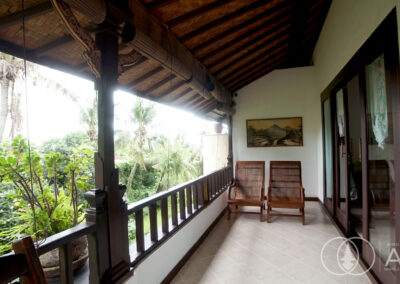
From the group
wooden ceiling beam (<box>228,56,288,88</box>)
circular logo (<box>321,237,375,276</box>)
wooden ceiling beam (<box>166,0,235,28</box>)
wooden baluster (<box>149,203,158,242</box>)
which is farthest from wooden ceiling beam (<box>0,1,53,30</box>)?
wooden ceiling beam (<box>228,56,288,88</box>)

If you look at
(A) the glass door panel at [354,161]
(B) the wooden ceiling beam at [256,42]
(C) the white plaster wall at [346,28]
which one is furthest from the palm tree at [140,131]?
(A) the glass door panel at [354,161]

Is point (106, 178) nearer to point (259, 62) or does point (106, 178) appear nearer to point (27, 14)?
point (27, 14)

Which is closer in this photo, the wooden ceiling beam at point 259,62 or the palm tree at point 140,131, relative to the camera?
the wooden ceiling beam at point 259,62

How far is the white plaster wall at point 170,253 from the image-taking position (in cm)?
189

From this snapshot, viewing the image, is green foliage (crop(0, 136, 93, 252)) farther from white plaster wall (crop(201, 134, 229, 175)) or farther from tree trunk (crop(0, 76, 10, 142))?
tree trunk (crop(0, 76, 10, 142))

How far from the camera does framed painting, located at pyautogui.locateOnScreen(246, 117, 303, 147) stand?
546cm

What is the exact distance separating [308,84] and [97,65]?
17.4 feet

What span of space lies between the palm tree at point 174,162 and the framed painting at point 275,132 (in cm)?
380

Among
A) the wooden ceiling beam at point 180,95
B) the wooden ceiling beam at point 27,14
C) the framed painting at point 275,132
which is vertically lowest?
the framed painting at point 275,132

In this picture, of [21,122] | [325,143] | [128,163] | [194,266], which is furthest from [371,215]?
[128,163]

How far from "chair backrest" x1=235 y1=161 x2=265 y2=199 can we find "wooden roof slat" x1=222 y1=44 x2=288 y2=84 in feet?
6.19

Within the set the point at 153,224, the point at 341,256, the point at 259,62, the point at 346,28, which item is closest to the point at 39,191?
the point at 153,224

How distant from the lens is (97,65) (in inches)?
55.1

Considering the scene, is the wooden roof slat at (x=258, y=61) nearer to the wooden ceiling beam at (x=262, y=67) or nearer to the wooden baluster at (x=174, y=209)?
the wooden ceiling beam at (x=262, y=67)
